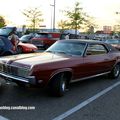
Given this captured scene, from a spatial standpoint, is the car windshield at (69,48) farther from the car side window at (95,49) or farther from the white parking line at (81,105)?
the white parking line at (81,105)

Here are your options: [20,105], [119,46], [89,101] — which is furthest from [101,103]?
[119,46]

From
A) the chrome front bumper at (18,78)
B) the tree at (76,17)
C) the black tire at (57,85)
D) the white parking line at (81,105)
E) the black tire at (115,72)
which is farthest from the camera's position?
the tree at (76,17)

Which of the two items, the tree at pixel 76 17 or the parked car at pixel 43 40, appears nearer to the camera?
the parked car at pixel 43 40

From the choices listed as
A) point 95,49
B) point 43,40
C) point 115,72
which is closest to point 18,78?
point 95,49

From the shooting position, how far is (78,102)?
6637 millimetres

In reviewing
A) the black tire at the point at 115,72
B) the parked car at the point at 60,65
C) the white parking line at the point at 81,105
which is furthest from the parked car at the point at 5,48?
the white parking line at the point at 81,105

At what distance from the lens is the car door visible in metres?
8.08

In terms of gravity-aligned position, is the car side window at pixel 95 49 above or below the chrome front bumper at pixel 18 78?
above

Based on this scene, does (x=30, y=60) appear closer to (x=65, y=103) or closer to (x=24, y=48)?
(x=65, y=103)

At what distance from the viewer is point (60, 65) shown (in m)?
6.88

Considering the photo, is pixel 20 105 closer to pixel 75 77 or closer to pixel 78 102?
pixel 78 102

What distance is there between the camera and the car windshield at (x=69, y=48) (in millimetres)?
8002

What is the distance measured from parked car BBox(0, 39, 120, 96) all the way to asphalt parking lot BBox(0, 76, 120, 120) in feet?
1.17

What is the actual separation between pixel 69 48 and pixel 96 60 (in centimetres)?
95
